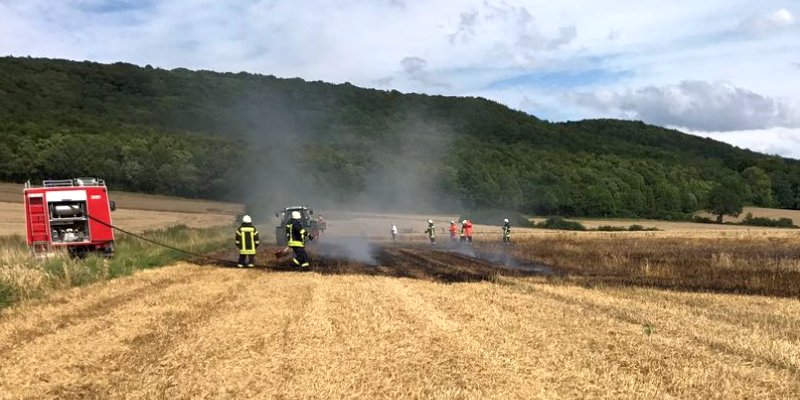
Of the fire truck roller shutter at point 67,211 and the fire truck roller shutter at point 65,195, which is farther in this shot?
the fire truck roller shutter at point 67,211

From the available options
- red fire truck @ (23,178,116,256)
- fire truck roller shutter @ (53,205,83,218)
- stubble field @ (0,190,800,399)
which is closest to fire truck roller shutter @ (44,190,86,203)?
red fire truck @ (23,178,116,256)

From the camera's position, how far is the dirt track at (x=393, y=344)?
23.9 feet

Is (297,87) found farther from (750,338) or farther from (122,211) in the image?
(750,338)

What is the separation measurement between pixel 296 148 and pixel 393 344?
63.4 meters

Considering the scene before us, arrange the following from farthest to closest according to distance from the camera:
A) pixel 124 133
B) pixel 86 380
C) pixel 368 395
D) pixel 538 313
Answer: pixel 124 133, pixel 538 313, pixel 86 380, pixel 368 395

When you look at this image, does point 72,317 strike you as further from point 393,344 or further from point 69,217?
point 69,217

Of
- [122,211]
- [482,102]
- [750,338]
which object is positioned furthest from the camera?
[482,102]

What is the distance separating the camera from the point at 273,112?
7150 cm

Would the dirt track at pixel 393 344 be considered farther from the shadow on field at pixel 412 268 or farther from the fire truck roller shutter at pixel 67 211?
the fire truck roller shutter at pixel 67 211

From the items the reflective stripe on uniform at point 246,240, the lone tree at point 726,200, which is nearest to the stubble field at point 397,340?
the reflective stripe on uniform at point 246,240

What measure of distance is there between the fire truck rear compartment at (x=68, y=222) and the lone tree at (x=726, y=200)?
10611 cm

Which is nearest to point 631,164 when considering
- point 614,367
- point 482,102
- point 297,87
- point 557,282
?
point 482,102

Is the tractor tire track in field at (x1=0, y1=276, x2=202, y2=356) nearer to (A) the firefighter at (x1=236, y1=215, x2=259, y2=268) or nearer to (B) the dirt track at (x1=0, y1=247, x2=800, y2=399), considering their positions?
(B) the dirt track at (x1=0, y1=247, x2=800, y2=399)

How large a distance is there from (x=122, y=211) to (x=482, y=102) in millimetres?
93874
